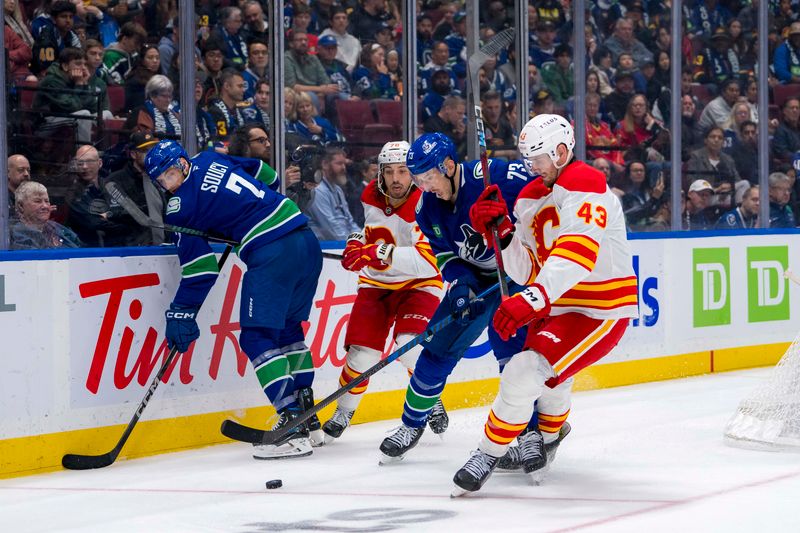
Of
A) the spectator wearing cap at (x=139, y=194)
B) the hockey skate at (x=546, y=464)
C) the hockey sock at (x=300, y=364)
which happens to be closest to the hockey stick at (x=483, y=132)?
the hockey skate at (x=546, y=464)

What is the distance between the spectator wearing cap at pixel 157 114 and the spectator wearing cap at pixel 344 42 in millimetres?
1287

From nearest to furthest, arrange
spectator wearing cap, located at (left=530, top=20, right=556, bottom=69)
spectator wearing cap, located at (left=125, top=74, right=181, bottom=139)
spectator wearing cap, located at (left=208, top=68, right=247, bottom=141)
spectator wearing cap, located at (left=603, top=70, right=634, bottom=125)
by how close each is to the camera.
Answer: spectator wearing cap, located at (left=125, top=74, right=181, bottom=139)
spectator wearing cap, located at (left=208, top=68, right=247, bottom=141)
spectator wearing cap, located at (left=530, top=20, right=556, bottom=69)
spectator wearing cap, located at (left=603, top=70, right=634, bottom=125)

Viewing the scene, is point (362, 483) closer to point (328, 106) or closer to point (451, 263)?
point (451, 263)

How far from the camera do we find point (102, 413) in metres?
4.28

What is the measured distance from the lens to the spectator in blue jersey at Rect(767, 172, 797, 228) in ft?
26.2

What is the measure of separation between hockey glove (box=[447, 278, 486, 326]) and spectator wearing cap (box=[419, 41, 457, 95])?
9.55 ft

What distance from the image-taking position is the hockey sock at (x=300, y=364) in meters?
4.53

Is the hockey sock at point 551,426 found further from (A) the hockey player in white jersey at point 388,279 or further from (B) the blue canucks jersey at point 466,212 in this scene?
(A) the hockey player in white jersey at point 388,279

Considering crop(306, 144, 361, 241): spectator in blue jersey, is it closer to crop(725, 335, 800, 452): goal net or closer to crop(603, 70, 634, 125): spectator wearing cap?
crop(603, 70, 634, 125): spectator wearing cap

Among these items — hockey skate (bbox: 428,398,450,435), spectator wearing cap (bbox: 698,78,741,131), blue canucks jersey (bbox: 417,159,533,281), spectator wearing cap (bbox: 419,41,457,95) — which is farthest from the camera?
spectator wearing cap (bbox: 698,78,741,131)

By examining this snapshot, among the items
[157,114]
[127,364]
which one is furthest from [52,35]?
[127,364]

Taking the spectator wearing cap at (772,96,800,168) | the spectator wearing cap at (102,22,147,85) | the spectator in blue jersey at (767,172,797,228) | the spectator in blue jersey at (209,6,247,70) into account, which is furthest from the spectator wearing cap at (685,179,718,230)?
the spectator wearing cap at (102,22,147,85)

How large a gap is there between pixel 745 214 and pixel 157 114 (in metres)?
4.04

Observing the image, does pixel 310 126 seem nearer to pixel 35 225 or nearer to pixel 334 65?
pixel 334 65
